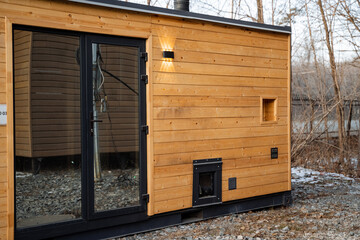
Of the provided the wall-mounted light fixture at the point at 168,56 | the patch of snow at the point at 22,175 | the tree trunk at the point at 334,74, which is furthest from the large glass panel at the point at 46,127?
the tree trunk at the point at 334,74

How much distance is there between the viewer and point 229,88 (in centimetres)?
506

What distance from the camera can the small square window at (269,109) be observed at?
18.2 ft

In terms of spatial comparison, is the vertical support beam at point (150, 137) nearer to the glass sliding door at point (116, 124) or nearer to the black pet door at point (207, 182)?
the glass sliding door at point (116, 124)

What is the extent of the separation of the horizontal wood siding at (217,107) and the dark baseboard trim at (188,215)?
10 centimetres

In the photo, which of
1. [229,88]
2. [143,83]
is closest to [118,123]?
[143,83]

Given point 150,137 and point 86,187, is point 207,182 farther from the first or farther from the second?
point 86,187

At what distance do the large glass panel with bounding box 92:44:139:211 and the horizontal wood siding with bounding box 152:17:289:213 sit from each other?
0.28 m

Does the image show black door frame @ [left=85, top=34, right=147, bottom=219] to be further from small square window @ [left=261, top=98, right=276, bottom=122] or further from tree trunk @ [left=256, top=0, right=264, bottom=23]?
tree trunk @ [left=256, top=0, right=264, bottom=23]

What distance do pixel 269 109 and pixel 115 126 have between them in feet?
8.10

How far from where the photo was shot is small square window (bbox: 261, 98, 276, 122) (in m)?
5.55

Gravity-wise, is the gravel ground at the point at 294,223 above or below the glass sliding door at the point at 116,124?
below

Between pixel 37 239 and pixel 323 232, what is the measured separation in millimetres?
3034

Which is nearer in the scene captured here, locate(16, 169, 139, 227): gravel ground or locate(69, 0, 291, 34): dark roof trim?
locate(16, 169, 139, 227): gravel ground

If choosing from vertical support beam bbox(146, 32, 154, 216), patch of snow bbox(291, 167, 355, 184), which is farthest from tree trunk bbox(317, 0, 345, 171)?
vertical support beam bbox(146, 32, 154, 216)
